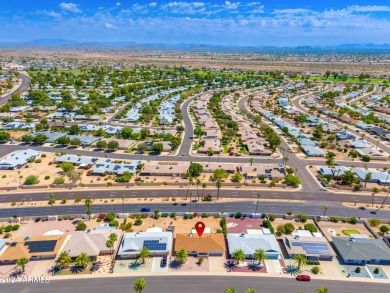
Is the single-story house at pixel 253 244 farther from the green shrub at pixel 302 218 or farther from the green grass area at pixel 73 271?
the green grass area at pixel 73 271

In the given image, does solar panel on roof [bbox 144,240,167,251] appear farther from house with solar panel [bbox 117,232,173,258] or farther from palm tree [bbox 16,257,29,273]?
palm tree [bbox 16,257,29,273]

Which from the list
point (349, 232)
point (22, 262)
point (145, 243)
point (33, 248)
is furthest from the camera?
point (349, 232)

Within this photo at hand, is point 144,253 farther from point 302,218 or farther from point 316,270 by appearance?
point 302,218

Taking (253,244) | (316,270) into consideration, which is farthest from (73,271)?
(316,270)

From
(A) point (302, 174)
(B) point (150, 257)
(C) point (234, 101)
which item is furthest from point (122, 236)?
(C) point (234, 101)

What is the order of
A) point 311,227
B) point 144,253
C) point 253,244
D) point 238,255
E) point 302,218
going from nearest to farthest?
point 144,253
point 238,255
point 253,244
point 311,227
point 302,218

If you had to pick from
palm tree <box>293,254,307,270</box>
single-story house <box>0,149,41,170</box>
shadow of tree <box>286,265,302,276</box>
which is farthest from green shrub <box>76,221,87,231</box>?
single-story house <box>0,149,41,170</box>
